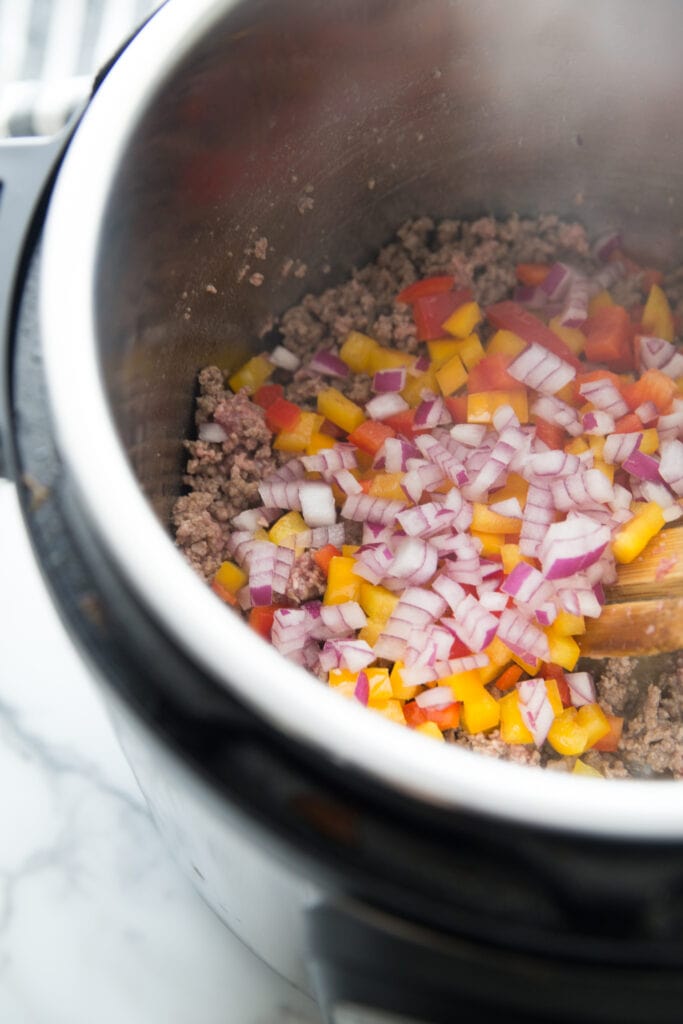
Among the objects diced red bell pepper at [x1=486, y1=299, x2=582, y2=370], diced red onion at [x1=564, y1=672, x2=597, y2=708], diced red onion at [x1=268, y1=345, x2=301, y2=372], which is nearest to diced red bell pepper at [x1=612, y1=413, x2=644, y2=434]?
diced red bell pepper at [x1=486, y1=299, x2=582, y2=370]

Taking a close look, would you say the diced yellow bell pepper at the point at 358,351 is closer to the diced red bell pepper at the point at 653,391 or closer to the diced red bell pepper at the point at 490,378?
the diced red bell pepper at the point at 490,378

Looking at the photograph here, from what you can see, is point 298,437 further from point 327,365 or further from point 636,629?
point 636,629

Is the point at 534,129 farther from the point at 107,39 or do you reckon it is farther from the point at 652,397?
the point at 107,39

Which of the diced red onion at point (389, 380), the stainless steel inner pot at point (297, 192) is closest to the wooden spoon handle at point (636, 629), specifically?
the diced red onion at point (389, 380)

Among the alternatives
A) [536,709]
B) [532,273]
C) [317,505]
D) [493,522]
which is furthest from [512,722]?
[532,273]

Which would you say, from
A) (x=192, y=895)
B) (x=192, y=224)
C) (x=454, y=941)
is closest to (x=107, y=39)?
(x=192, y=224)

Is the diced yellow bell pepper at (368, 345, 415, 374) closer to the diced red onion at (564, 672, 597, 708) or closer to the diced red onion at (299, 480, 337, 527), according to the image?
the diced red onion at (299, 480, 337, 527)
